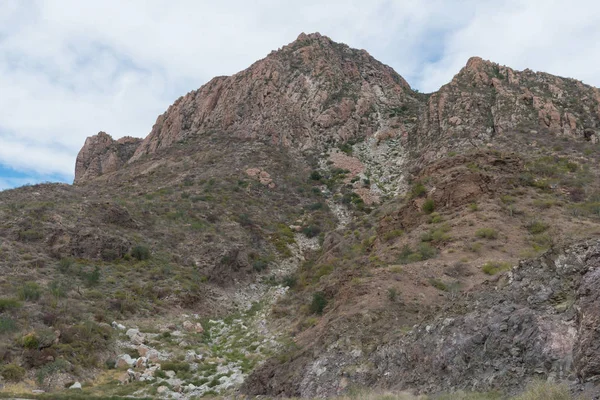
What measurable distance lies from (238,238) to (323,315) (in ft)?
55.5

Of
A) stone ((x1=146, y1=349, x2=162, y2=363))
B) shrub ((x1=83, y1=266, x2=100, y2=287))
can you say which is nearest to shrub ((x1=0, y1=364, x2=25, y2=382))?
stone ((x1=146, y1=349, x2=162, y2=363))

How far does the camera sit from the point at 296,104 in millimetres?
56969

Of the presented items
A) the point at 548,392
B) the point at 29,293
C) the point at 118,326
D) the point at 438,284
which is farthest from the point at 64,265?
the point at 548,392

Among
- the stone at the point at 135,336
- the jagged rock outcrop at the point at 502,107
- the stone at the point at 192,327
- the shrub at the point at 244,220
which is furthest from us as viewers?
the jagged rock outcrop at the point at 502,107

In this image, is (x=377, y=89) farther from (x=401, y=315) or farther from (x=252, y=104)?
(x=401, y=315)

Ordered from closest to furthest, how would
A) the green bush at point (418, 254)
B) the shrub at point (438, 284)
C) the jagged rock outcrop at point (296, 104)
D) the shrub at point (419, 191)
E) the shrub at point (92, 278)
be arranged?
1. the shrub at point (438, 284)
2. the green bush at point (418, 254)
3. the shrub at point (92, 278)
4. the shrub at point (419, 191)
5. the jagged rock outcrop at point (296, 104)

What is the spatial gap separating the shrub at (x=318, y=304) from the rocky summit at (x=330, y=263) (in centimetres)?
8

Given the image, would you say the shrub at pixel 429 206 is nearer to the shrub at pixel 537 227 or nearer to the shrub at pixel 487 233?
the shrub at pixel 487 233

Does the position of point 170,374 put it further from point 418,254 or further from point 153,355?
point 418,254

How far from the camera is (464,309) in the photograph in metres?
9.58

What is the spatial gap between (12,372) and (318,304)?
10.1 metres

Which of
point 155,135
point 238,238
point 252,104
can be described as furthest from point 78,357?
point 155,135

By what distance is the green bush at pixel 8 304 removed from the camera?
51.7 ft

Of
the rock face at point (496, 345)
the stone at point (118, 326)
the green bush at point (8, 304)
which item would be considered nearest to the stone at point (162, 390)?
the rock face at point (496, 345)
